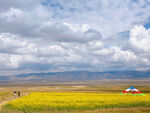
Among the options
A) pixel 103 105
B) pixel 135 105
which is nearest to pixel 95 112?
pixel 103 105

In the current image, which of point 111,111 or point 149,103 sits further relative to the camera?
point 149,103

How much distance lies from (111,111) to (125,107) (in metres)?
5.27

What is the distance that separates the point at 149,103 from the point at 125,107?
4948 mm

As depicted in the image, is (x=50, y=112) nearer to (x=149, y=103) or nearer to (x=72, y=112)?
(x=72, y=112)

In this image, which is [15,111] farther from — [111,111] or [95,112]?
[111,111]

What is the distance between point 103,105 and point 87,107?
3081 millimetres

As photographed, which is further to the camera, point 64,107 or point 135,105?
point 135,105

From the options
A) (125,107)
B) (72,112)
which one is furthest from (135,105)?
(72,112)

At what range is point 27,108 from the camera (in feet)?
97.9

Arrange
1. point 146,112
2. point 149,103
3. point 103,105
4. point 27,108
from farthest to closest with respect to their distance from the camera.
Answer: point 149,103, point 103,105, point 27,108, point 146,112

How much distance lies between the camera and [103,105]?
3219 centimetres

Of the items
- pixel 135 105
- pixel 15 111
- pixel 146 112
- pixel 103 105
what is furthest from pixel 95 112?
pixel 15 111

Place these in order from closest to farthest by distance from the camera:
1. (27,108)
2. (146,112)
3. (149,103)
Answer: (146,112)
(27,108)
(149,103)

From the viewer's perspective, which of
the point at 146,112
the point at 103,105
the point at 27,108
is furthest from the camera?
the point at 103,105
